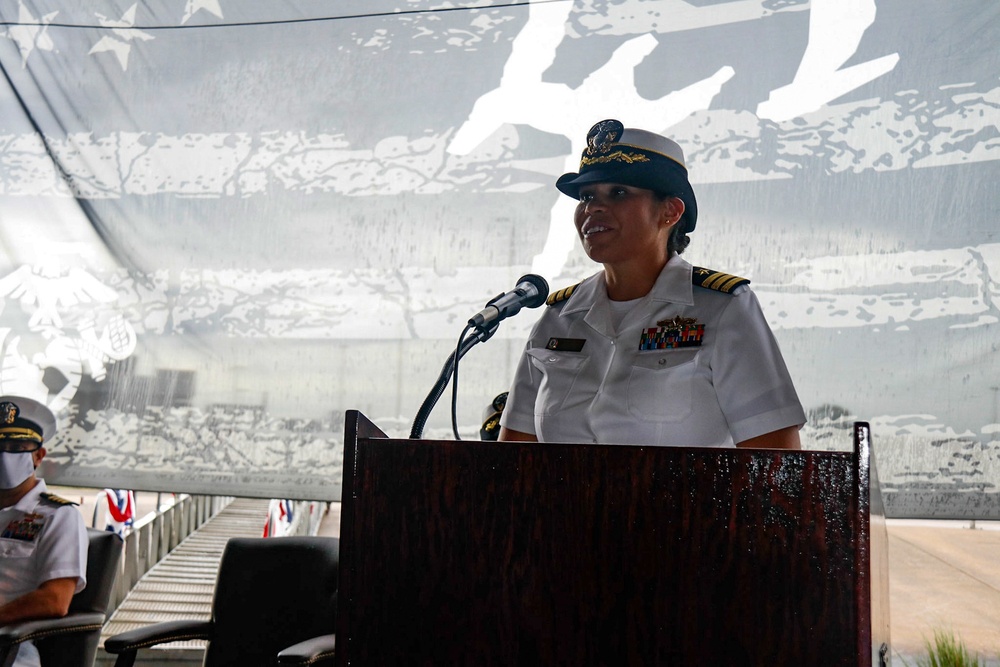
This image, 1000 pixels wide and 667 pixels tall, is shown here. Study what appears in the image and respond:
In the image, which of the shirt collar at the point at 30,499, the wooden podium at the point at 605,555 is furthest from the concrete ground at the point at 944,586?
the shirt collar at the point at 30,499

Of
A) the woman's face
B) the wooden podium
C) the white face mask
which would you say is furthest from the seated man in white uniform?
the wooden podium

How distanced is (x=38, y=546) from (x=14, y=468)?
0.25 metres

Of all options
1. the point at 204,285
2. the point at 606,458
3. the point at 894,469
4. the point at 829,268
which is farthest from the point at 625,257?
the point at 204,285

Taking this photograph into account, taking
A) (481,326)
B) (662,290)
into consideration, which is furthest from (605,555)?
(662,290)

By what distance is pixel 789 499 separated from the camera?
1.74 feet

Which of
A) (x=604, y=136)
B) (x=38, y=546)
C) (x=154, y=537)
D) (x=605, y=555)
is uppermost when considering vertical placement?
(x=604, y=136)

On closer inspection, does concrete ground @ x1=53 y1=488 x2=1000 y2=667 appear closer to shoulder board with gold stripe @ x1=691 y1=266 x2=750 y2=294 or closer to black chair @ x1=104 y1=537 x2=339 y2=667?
shoulder board with gold stripe @ x1=691 y1=266 x2=750 y2=294

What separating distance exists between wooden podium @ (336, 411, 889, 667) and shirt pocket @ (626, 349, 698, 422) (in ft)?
1.83

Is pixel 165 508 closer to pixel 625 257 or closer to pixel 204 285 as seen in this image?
pixel 204 285

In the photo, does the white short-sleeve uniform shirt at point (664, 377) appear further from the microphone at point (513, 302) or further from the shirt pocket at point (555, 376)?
the microphone at point (513, 302)

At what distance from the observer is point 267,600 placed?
76.5 inches

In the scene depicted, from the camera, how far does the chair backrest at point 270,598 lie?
6.22 feet

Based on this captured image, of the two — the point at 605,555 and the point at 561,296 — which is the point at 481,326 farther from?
the point at 605,555

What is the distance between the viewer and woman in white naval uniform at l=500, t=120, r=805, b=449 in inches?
43.5
